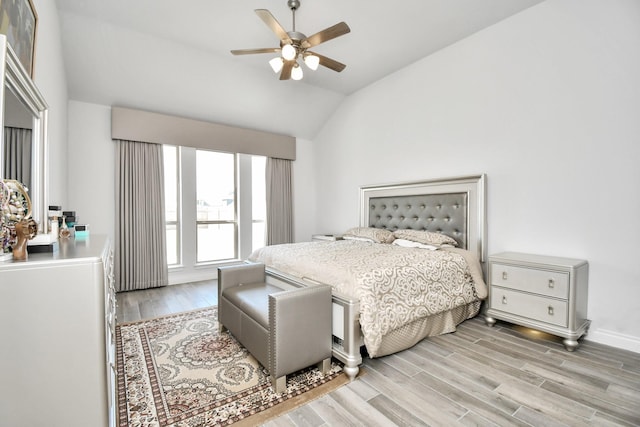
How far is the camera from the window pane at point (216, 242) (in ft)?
15.8

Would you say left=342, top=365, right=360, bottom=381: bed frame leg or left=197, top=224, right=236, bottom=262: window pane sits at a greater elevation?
left=197, top=224, right=236, bottom=262: window pane

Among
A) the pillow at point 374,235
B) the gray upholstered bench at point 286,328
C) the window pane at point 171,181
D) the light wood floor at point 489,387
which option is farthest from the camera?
the window pane at point 171,181

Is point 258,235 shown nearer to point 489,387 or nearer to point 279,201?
point 279,201

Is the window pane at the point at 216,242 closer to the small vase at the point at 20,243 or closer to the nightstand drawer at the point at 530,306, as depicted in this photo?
the small vase at the point at 20,243

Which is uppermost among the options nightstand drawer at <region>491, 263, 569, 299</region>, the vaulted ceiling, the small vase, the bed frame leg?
the vaulted ceiling

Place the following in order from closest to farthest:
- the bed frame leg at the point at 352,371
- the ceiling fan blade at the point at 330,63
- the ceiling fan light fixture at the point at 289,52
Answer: the bed frame leg at the point at 352,371 < the ceiling fan light fixture at the point at 289,52 < the ceiling fan blade at the point at 330,63

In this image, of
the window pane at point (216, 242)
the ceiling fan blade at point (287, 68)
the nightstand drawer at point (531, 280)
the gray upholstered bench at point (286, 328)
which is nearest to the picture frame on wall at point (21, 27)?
the ceiling fan blade at point (287, 68)

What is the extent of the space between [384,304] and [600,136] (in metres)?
2.29

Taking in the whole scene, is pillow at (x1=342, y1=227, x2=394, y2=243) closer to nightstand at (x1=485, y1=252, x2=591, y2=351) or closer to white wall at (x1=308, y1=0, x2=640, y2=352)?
white wall at (x1=308, y1=0, x2=640, y2=352)

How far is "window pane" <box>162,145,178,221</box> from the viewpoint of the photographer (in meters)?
4.45

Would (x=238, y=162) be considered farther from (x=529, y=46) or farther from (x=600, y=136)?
(x=600, y=136)

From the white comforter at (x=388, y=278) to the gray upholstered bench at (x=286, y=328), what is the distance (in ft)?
0.83

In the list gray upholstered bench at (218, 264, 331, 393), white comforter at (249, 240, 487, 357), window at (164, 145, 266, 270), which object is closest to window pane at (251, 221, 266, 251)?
window at (164, 145, 266, 270)

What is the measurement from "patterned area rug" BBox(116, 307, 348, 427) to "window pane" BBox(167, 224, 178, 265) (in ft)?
6.39
